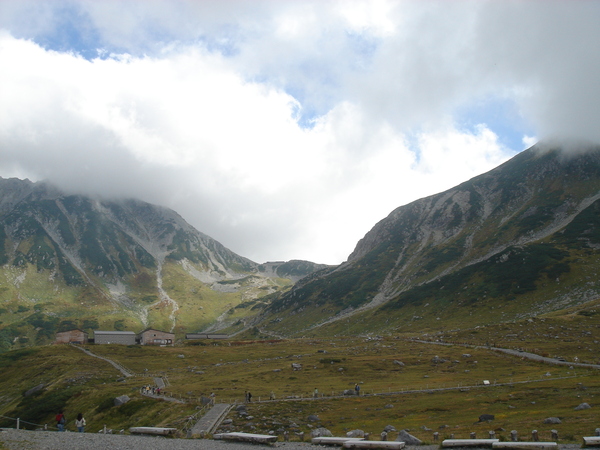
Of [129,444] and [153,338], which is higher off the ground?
[153,338]

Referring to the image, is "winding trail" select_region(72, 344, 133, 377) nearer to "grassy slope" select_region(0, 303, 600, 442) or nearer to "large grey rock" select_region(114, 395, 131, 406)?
"grassy slope" select_region(0, 303, 600, 442)

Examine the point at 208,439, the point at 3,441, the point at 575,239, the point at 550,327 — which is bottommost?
the point at 550,327

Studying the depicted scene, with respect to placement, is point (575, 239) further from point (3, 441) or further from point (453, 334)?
point (3, 441)

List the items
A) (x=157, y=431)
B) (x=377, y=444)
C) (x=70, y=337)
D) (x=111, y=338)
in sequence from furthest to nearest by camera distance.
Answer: (x=111, y=338) → (x=70, y=337) → (x=157, y=431) → (x=377, y=444)

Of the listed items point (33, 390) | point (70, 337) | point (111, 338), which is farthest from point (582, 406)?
point (70, 337)

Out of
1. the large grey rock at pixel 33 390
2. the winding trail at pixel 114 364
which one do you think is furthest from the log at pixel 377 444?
the large grey rock at pixel 33 390

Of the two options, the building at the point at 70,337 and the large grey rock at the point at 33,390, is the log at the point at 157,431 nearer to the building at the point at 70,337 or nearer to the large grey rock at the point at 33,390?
the large grey rock at the point at 33,390

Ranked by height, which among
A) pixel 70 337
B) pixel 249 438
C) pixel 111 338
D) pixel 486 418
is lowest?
pixel 486 418

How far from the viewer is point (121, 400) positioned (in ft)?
210

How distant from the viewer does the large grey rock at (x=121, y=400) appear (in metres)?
63.7

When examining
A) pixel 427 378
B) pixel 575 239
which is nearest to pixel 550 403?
pixel 427 378

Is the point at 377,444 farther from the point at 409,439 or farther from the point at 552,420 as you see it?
the point at 552,420

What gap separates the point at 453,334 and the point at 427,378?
6443 cm

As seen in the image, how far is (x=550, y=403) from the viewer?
45.2 metres
